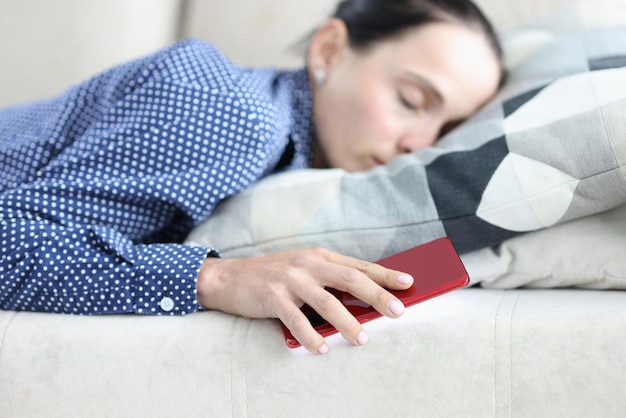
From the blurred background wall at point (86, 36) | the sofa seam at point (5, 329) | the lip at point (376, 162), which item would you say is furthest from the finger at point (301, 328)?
the blurred background wall at point (86, 36)

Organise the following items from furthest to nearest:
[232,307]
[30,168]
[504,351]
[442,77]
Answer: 1. [442,77]
2. [30,168]
3. [232,307]
4. [504,351]

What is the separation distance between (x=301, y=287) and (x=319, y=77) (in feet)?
1.82

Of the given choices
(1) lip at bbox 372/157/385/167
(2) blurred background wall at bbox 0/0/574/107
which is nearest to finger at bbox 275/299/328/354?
(1) lip at bbox 372/157/385/167

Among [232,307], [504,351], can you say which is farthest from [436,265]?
[232,307]

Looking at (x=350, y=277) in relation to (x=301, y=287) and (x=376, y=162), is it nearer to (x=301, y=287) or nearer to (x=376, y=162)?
(x=301, y=287)

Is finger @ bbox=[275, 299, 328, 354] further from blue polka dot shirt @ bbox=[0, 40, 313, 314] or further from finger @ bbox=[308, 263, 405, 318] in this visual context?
blue polka dot shirt @ bbox=[0, 40, 313, 314]

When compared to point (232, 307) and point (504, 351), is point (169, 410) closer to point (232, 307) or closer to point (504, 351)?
point (232, 307)

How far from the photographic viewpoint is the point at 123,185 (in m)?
0.93

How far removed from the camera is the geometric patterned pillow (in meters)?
0.85

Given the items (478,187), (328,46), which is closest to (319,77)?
(328,46)

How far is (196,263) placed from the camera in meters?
0.87

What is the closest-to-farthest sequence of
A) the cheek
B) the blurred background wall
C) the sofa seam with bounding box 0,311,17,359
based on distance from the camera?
the sofa seam with bounding box 0,311,17,359 < the cheek < the blurred background wall

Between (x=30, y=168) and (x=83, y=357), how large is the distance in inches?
13.3

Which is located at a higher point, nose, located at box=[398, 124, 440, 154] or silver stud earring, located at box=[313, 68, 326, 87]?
silver stud earring, located at box=[313, 68, 326, 87]
